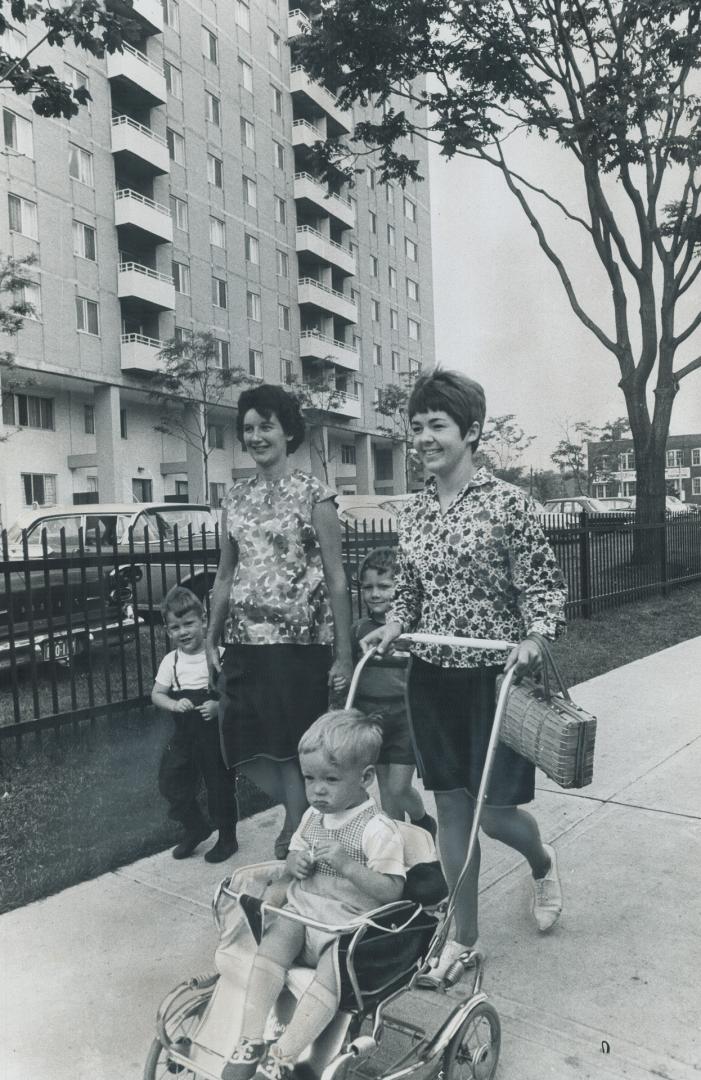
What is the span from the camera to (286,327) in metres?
39.0

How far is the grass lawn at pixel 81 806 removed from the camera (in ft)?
12.4

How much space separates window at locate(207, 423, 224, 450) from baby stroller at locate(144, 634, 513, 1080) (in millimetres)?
34280

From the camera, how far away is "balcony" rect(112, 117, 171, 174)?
94.9 ft

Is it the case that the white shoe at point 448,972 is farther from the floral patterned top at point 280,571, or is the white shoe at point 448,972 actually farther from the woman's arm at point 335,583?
the floral patterned top at point 280,571

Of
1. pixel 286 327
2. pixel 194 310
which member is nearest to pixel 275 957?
pixel 194 310

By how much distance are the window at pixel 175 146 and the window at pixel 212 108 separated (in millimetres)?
2344

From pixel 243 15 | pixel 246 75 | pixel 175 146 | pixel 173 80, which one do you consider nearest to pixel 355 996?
pixel 175 146

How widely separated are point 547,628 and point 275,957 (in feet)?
3.83

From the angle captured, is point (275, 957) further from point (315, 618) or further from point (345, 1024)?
point (315, 618)

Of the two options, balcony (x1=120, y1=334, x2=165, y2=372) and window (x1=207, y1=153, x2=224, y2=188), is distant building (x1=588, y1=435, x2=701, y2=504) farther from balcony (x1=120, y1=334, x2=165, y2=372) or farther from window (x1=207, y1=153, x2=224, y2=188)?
balcony (x1=120, y1=334, x2=165, y2=372)

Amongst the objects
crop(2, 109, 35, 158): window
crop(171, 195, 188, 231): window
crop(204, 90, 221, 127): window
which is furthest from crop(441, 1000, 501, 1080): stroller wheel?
crop(204, 90, 221, 127): window

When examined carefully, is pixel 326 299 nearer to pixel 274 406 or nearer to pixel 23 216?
pixel 23 216

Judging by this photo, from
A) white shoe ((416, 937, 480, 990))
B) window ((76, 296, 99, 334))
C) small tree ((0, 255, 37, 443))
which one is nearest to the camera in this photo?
white shoe ((416, 937, 480, 990))

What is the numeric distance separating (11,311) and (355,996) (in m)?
23.8
